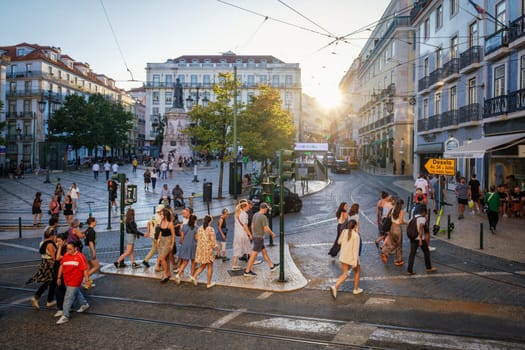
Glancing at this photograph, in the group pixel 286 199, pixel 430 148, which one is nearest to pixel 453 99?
pixel 430 148

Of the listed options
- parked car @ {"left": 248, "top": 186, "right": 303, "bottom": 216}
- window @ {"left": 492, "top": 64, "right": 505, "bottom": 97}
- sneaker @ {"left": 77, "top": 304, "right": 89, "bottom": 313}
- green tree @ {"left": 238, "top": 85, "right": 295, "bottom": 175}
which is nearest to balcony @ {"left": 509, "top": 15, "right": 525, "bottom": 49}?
window @ {"left": 492, "top": 64, "right": 505, "bottom": 97}

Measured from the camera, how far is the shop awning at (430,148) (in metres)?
29.9

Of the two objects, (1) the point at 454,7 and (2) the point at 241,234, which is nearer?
(2) the point at 241,234

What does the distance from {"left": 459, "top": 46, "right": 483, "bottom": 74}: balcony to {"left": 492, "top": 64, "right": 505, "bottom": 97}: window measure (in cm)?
176

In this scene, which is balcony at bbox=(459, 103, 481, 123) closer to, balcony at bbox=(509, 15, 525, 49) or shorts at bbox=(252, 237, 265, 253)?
balcony at bbox=(509, 15, 525, 49)

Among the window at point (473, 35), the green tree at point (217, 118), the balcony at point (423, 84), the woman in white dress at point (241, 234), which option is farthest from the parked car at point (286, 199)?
the balcony at point (423, 84)

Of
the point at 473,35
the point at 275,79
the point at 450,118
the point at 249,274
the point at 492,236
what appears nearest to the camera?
the point at 249,274

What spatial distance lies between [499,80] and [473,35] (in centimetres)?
454

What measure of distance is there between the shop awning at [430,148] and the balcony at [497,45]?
8.91 meters

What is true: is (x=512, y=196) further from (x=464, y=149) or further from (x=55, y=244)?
(x=55, y=244)

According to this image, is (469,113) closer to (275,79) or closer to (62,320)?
(62,320)

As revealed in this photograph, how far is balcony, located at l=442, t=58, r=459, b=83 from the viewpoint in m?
26.1

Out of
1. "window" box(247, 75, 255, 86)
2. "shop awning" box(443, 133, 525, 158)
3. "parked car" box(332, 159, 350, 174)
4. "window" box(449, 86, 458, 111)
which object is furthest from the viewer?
"window" box(247, 75, 255, 86)

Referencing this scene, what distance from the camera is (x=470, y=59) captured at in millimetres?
24125
